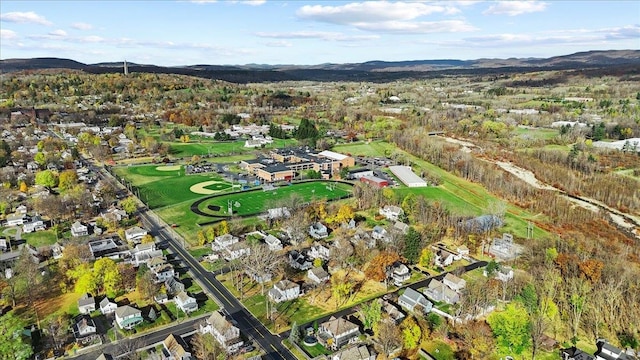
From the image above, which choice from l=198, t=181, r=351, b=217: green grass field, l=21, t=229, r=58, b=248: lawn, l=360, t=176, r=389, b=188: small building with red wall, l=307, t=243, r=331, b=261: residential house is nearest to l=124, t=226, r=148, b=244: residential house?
l=21, t=229, r=58, b=248: lawn

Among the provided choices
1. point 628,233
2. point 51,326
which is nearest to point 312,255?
point 51,326

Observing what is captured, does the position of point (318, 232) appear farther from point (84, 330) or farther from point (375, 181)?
point (84, 330)

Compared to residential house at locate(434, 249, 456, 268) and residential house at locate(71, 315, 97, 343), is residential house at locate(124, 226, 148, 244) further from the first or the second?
residential house at locate(434, 249, 456, 268)

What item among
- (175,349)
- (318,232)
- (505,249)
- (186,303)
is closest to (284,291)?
(186,303)

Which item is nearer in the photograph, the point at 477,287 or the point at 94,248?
the point at 477,287

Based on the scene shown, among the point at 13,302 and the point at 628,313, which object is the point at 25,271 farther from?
the point at 628,313
